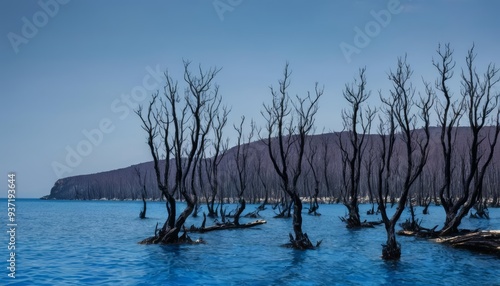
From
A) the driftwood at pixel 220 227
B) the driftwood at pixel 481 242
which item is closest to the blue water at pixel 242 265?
the driftwood at pixel 481 242

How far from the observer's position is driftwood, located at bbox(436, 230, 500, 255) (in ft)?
63.5

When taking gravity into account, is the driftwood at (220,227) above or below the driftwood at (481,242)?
above

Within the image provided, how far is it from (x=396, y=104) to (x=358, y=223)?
18.0m

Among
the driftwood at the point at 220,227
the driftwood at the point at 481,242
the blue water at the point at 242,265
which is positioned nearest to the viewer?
the blue water at the point at 242,265

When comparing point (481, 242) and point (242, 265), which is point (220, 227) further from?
point (481, 242)

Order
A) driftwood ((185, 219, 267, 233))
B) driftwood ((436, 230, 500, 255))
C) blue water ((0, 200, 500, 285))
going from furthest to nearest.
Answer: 1. driftwood ((185, 219, 267, 233))
2. driftwood ((436, 230, 500, 255))
3. blue water ((0, 200, 500, 285))

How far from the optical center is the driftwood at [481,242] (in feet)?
63.5

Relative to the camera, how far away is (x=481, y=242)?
19938 mm

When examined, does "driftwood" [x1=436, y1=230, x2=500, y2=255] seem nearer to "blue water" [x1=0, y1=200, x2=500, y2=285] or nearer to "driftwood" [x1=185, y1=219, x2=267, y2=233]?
"blue water" [x1=0, y1=200, x2=500, y2=285]

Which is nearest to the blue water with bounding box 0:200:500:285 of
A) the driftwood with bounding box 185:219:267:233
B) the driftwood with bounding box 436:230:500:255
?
the driftwood with bounding box 436:230:500:255

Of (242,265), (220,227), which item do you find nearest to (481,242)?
(242,265)

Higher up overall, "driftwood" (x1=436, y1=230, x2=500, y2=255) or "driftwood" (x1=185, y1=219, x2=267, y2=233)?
"driftwood" (x1=185, y1=219, x2=267, y2=233)

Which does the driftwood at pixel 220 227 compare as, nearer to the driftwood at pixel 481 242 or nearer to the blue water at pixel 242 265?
the blue water at pixel 242 265

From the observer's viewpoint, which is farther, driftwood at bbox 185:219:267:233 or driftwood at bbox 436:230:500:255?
driftwood at bbox 185:219:267:233
